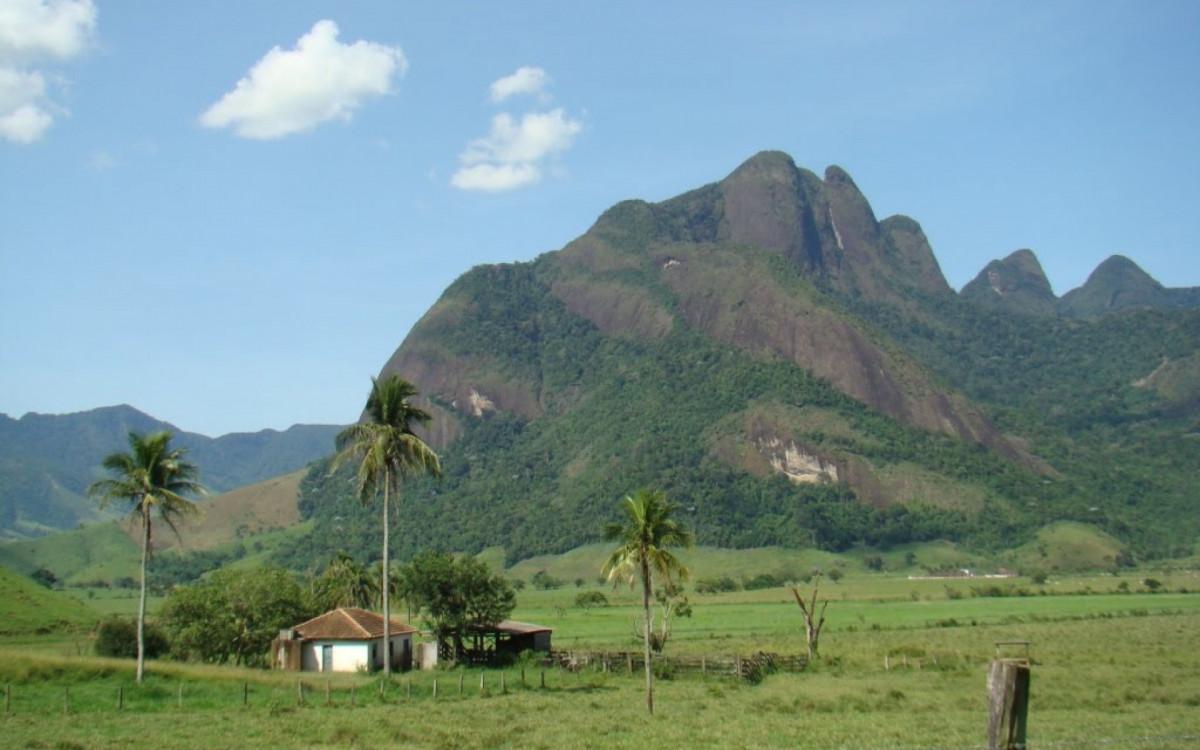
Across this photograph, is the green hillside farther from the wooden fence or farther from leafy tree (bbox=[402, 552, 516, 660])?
the wooden fence

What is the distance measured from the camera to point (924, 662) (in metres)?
50.8

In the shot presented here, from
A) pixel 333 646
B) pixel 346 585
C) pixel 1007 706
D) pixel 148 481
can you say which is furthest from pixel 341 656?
pixel 1007 706

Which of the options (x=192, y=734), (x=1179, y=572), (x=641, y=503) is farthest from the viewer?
(x=1179, y=572)

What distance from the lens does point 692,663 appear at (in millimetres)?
48719

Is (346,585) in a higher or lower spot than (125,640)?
higher

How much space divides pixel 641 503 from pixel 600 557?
155m

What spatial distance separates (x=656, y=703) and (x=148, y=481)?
22828 mm

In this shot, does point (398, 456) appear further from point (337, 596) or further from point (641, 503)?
point (337, 596)

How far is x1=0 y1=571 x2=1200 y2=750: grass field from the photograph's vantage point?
27828mm

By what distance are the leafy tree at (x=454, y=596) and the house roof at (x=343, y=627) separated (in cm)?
212

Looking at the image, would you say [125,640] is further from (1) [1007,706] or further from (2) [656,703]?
(1) [1007,706]

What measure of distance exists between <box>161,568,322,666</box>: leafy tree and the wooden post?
46642 mm

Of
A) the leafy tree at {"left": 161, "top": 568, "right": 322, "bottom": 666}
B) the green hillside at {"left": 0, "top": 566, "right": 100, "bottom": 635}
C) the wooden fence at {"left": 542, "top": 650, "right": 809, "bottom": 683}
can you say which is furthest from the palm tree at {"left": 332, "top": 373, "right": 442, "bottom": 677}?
the green hillside at {"left": 0, "top": 566, "right": 100, "bottom": 635}

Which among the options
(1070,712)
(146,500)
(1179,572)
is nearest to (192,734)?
(146,500)
